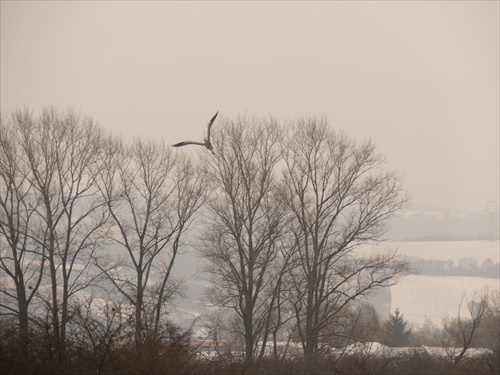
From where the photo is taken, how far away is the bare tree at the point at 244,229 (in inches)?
1254

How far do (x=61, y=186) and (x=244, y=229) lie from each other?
6.98 metres

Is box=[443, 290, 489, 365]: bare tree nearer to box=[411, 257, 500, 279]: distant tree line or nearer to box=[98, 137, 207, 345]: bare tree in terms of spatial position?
box=[98, 137, 207, 345]: bare tree

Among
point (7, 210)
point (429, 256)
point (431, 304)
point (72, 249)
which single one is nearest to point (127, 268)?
Result: point (72, 249)

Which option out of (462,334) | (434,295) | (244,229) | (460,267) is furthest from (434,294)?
(244,229)

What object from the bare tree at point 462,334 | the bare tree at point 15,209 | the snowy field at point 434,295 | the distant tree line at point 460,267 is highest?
the distant tree line at point 460,267

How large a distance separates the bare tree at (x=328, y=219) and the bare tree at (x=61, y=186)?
7.36 meters

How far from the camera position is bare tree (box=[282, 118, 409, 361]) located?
32.5m

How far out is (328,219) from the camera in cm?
3406

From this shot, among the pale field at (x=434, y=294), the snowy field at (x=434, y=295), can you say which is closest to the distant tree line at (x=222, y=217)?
the pale field at (x=434, y=294)

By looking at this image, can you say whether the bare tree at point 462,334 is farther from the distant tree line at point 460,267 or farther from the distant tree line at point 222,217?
the distant tree line at point 460,267

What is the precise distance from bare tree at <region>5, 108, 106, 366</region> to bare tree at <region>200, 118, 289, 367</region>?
436 centimetres

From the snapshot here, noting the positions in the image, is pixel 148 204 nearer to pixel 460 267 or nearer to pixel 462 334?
pixel 462 334

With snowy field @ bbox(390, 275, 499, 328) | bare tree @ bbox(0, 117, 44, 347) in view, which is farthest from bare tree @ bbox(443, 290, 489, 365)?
snowy field @ bbox(390, 275, 499, 328)

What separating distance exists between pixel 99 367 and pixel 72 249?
17032 millimetres
